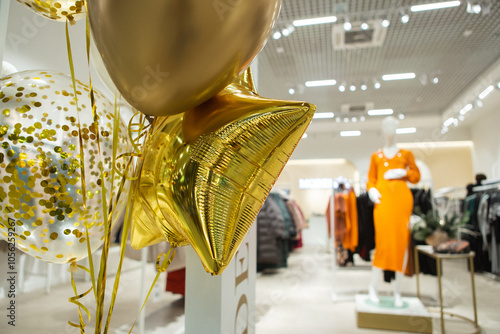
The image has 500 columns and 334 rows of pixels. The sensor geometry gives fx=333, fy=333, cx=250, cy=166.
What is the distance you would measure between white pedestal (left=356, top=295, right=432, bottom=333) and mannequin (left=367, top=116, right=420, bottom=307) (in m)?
0.15

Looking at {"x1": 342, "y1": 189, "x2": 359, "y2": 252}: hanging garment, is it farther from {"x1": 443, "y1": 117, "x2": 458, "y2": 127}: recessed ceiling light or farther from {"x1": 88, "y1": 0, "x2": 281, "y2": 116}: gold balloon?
{"x1": 443, "y1": 117, "x2": 458, "y2": 127}: recessed ceiling light

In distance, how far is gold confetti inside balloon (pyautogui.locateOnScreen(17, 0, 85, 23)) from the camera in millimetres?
→ 453

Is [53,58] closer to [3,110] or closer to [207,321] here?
[3,110]

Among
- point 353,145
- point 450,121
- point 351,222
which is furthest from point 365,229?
point 353,145

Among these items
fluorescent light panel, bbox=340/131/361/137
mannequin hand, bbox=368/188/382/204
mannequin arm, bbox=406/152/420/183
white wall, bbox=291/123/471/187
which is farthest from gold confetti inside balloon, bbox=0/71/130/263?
fluorescent light panel, bbox=340/131/361/137

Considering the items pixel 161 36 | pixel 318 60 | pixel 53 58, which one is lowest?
pixel 161 36

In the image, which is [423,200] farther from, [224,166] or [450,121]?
[450,121]

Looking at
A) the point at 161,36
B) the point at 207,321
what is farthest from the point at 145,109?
the point at 207,321

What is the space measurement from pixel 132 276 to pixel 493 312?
3719mm

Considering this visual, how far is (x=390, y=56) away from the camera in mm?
4695

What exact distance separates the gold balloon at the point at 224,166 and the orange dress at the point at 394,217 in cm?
249

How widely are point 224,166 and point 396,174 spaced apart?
8.44 ft

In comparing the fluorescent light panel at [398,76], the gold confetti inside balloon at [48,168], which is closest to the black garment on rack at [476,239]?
the fluorescent light panel at [398,76]

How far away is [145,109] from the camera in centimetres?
39
